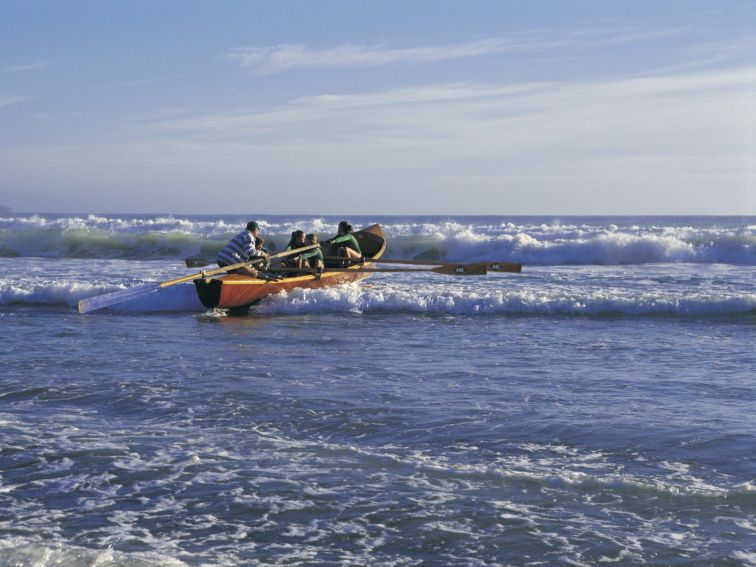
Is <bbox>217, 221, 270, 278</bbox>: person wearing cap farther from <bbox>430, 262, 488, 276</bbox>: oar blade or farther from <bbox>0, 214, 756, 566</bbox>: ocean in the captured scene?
<bbox>430, 262, 488, 276</bbox>: oar blade

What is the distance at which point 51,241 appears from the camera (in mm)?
35281

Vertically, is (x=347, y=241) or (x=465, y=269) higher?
(x=347, y=241)

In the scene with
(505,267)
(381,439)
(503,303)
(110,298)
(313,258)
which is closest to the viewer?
(381,439)

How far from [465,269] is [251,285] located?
360 cm

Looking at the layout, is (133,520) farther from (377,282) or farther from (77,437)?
(377,282)

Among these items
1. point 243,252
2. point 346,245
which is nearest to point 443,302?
point 346,245

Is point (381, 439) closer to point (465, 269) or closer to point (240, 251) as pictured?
point (240, 251)

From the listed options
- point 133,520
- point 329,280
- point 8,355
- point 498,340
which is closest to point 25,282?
point 329,280

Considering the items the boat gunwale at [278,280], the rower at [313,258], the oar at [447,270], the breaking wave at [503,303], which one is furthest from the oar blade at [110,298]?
the rower at [313,258]

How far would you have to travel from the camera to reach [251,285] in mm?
13633

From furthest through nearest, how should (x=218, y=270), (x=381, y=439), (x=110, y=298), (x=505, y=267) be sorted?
(x=505, y=267) → (x=218, y=270) → (x=110, y=298) → (x=381, y=439)

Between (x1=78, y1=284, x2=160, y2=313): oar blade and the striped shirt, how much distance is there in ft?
4.39

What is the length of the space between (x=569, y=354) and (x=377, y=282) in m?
7.83

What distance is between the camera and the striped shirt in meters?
13.8
